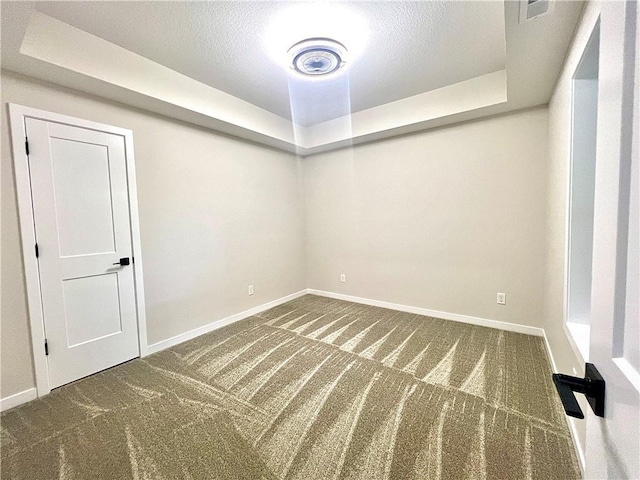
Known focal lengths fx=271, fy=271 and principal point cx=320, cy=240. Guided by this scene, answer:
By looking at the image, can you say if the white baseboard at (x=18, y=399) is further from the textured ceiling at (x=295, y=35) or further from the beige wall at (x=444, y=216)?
the beige wall at (x=444, y=216)

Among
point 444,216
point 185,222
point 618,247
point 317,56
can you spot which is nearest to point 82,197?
point 185,222

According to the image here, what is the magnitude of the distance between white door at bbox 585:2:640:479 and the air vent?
1273 mm

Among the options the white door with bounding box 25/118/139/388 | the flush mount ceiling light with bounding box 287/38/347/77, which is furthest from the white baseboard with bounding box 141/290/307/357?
the flush mount ceiling light with bounding box 287/38/347/77

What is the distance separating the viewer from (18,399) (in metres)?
2.03

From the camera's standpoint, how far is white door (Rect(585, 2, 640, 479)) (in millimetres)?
425

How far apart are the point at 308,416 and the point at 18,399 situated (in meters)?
2.19

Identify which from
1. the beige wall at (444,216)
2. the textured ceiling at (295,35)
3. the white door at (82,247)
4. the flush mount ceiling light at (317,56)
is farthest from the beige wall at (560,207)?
the white door at (82,247)

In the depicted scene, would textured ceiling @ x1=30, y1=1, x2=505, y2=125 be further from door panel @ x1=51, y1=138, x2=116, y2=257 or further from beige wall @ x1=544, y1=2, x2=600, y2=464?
door panel @ x1=51, y1=138, x2=116, y2=257

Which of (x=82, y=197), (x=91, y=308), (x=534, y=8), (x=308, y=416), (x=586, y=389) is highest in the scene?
(x=534, y=8)

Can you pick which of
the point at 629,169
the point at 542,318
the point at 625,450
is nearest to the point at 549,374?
the point at 542,318

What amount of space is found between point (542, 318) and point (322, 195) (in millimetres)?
3280

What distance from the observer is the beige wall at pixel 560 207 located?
58.6 inches

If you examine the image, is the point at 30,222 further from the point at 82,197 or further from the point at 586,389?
the point at 586,389

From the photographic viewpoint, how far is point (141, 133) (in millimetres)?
2719
